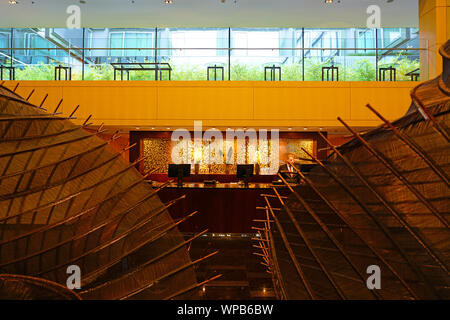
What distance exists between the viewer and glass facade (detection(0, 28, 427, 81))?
296 inches

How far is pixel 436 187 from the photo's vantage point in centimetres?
53

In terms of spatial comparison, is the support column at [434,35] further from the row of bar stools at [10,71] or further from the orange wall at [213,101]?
the row of bar stools at [10,71]

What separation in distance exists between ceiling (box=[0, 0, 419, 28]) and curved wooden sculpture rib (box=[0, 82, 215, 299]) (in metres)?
8.10

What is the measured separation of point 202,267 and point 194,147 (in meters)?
5.64

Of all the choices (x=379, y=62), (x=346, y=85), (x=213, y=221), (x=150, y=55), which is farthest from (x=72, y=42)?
(x=379, y=62)

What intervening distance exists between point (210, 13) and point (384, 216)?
8750 mm

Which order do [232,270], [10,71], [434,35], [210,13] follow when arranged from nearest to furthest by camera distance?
[232,270] < [434,35] < [10,71] < [210,13]

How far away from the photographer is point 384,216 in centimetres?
56

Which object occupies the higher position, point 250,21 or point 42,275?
point 250,21

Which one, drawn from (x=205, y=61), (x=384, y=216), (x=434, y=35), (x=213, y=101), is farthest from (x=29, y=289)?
(x=434, y=35)

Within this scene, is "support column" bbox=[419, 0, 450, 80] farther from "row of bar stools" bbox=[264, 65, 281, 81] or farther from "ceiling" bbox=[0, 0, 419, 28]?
"row of bar stools" bbox=[264, 65, 281, 81]

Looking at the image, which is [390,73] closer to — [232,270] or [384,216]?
[232,270]

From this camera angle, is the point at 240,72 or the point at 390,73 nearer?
the point at 390,73

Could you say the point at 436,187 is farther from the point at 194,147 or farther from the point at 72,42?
the point at 194,147
